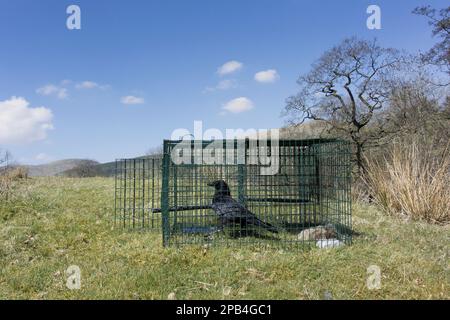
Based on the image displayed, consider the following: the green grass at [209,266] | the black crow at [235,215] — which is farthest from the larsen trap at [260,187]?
the green grass at [209,266]

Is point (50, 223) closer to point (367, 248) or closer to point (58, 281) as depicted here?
point (58, 281)

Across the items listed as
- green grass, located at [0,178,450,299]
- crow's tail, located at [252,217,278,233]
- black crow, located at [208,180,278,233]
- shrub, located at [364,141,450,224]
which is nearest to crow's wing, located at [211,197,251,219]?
black crow, located at [208,180,278,233]

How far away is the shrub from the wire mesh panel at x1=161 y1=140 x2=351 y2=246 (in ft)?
8.25

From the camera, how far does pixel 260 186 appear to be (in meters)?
4.84

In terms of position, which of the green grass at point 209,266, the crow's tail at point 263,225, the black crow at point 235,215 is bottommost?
the green grass at point 209,266

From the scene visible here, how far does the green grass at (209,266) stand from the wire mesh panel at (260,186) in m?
0.43

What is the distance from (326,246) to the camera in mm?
4469

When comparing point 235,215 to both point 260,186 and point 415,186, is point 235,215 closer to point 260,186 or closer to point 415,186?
point 260,186

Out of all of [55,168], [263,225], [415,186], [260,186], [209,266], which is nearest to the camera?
[209,266]

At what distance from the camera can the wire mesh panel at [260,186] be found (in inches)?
185

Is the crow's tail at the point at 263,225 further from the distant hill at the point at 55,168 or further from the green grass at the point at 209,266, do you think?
the distant hill at the point at 55,168

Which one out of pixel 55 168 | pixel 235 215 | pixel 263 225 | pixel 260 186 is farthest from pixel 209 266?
pixel 55 168

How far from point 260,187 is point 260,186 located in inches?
0.9
